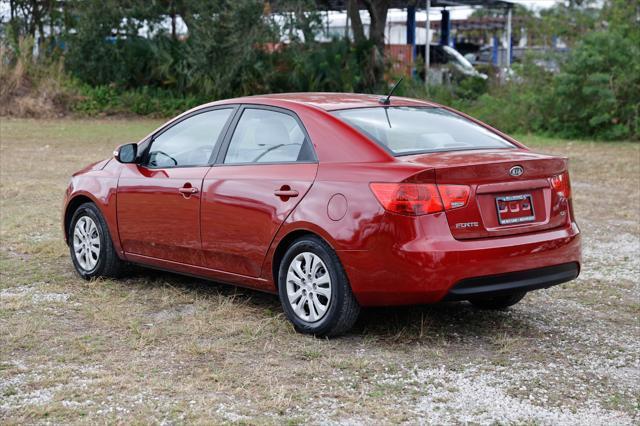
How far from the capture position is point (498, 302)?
6.98 meters

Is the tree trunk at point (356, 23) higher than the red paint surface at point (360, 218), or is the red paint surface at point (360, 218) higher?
the tree trunk at point (356, 23)

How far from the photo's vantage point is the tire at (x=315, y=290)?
5.94 m

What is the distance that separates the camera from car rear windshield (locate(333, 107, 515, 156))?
6191 millimetres

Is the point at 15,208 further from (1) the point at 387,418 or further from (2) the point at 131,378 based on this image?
(1) the point at 387,418

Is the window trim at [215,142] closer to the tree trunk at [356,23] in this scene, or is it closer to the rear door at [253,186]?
the rear door at [253,186]

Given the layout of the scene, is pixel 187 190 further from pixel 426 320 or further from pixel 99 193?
pixel 426 320

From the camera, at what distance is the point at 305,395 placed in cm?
502

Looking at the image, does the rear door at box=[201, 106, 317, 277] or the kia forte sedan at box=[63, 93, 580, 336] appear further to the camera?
the rear door at box=[201, 106, 317, 277]

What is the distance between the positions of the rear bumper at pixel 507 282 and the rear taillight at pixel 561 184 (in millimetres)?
441

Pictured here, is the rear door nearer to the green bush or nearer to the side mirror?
the side mirror

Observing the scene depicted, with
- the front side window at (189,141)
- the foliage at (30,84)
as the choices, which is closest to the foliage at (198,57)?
the foliage at (30,84)

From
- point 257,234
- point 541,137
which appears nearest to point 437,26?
point 541,137

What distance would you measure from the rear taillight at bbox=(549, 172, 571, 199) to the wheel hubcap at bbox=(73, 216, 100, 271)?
3.53 meters

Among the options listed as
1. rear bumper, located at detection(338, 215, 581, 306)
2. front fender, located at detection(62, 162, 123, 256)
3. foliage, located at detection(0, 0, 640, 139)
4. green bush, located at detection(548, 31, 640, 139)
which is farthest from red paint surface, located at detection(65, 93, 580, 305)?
foliage, located at detection(0, 0, 640, 139)
